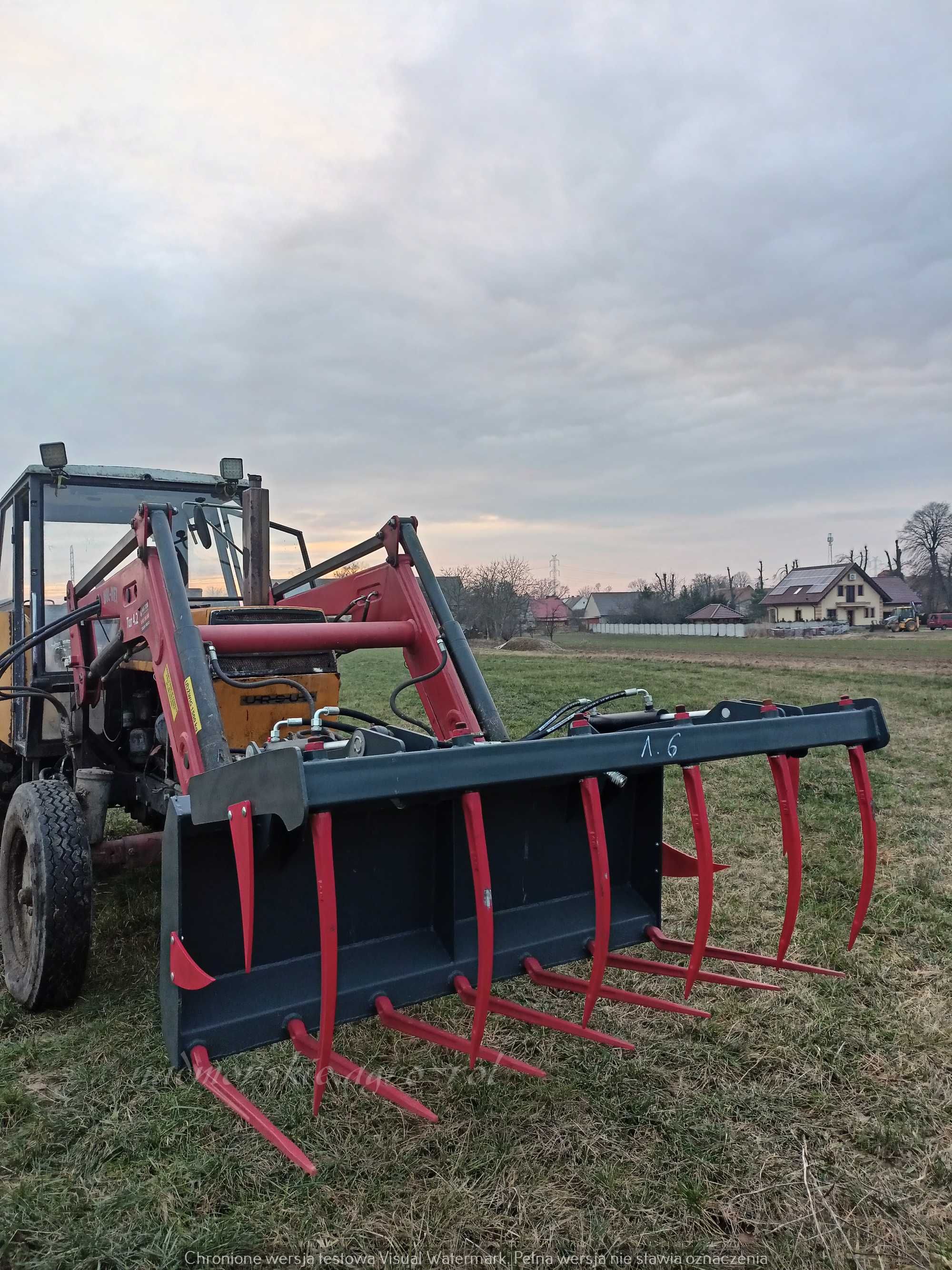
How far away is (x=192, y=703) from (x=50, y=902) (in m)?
1.05

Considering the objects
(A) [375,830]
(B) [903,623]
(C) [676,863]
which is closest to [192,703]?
(A) [375,830]

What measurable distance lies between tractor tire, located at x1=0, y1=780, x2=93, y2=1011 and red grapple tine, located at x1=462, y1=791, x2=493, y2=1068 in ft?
5.90

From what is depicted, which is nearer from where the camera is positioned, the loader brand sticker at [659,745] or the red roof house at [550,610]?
the loader brand sticker at [659,745]

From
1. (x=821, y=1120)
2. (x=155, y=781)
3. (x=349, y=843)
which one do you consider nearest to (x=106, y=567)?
(x=155, y=781)

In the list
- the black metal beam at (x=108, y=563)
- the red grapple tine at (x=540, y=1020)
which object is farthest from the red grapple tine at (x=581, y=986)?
the black metal beam at (x=108, y=563)

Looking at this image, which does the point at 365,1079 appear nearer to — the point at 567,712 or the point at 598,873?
the point at 598,873

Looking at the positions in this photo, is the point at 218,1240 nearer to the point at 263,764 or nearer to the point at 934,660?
the point at 263,764

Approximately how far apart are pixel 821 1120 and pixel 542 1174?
0.95m

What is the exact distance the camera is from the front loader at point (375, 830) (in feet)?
7.75

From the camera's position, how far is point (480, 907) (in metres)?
2.40

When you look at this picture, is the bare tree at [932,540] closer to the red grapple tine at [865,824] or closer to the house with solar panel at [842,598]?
the house with solar panel at [842,598]

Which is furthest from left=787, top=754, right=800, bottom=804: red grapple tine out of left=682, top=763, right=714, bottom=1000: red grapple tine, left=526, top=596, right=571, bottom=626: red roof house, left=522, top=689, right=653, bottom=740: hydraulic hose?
left=526, top=596, right=571, bottom=626: red roof house

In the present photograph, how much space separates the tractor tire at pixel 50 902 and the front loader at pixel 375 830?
0.04 feet

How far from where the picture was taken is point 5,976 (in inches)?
145
